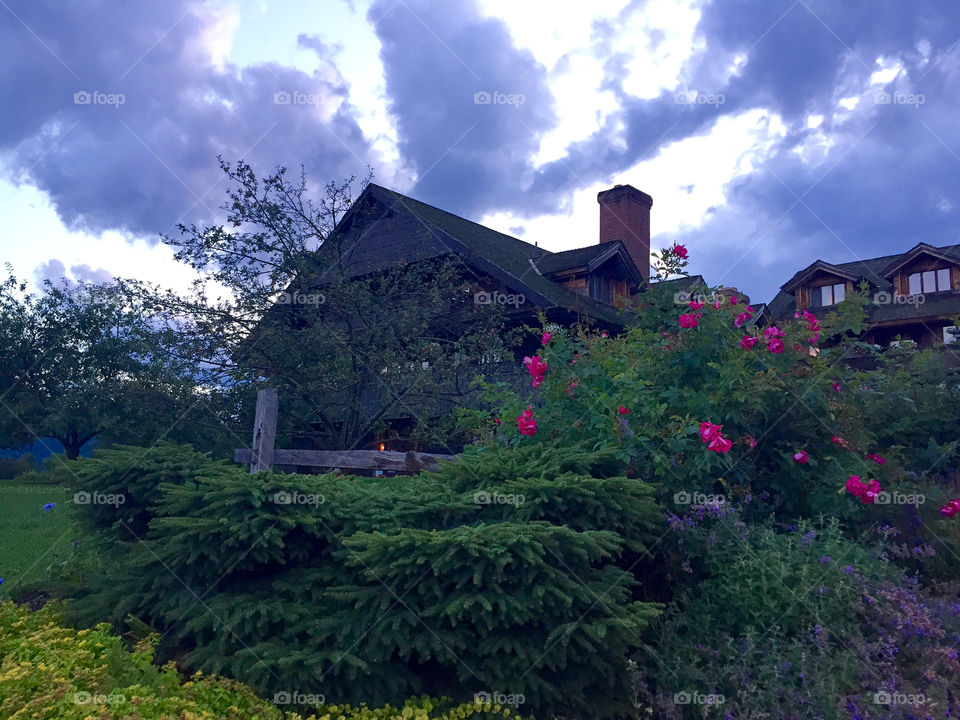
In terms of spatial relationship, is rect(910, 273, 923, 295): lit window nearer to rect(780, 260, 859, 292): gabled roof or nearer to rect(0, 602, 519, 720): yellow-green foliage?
rect(780, 260, 859, 292): gabled roof

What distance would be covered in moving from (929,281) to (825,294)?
13.2 ft

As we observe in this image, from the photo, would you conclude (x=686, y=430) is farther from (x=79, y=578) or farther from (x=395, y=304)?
(x=395, y=304)

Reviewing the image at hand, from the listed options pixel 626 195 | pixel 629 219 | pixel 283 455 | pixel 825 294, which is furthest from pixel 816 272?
pixel 283 455

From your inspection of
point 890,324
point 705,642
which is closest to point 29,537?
point 705,642

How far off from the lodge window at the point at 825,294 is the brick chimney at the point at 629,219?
945cm

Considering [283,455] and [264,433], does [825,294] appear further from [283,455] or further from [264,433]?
[264,433]

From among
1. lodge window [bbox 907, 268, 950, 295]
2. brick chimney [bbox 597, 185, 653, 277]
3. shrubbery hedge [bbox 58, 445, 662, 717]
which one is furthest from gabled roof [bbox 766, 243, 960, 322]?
shrubbery hedge [bbox 58, 445, 662, 717]

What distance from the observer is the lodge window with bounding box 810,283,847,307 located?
104ft

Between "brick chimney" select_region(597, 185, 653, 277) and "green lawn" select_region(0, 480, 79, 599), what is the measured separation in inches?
756

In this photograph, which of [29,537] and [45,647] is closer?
[45,647]

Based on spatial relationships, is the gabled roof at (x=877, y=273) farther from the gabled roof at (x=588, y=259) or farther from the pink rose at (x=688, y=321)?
the pink rose at (x=688, y=321)

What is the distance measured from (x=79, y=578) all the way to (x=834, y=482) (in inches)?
255

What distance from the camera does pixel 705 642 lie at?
4883mm

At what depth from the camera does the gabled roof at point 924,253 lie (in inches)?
1091
